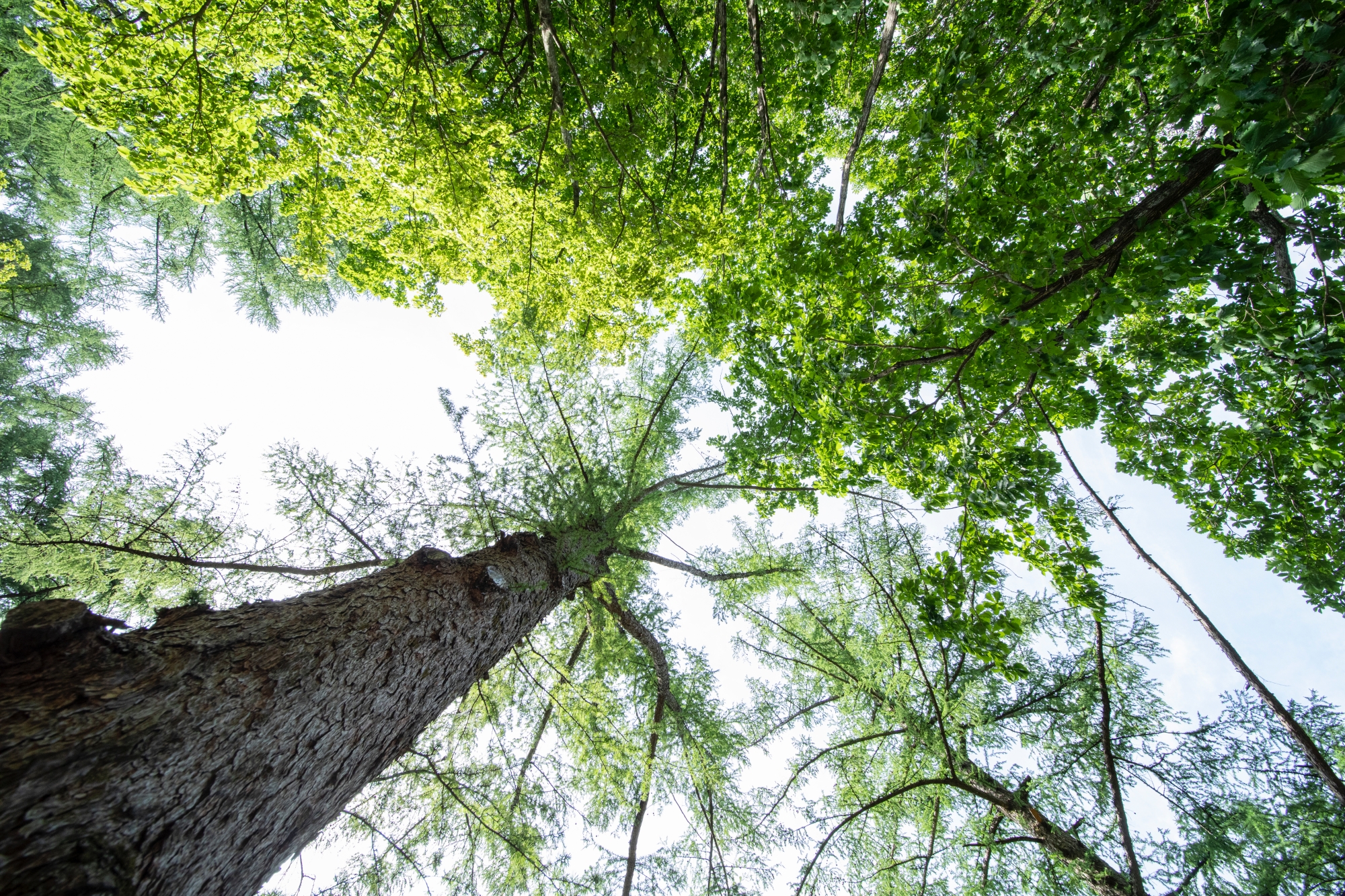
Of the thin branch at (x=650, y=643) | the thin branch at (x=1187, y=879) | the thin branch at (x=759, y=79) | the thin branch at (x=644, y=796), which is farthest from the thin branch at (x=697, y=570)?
the thin branch at (x=759, y=79)

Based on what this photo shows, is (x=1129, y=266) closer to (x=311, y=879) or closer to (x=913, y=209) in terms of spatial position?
(x=913, y=209)

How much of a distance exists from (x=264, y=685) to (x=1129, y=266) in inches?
180

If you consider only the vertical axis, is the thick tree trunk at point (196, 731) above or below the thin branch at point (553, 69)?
below

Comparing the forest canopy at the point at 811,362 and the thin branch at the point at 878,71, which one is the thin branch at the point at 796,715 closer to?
the forest canopy at the point at 811,362

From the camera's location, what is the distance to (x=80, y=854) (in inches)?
34.4

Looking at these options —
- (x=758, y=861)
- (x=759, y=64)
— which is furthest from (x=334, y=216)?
(x=758, y=861)

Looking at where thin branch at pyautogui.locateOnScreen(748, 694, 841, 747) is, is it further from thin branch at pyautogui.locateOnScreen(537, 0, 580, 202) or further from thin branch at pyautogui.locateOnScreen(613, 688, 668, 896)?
thin branch at pyautogui.locateOnScreen(537, 0, 580, 202)

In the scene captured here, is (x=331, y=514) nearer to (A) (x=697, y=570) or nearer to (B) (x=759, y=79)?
(A) (x=697, y=570)

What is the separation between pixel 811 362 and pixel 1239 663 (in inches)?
111

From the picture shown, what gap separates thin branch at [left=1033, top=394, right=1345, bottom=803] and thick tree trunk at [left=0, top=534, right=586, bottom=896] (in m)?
3.90

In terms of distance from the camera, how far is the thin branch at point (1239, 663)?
81.7 inches

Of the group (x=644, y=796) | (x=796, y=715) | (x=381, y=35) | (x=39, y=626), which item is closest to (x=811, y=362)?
(x=381, y=35)

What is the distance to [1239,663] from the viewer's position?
2475mm

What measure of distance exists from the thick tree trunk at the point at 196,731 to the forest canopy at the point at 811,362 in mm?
1373
